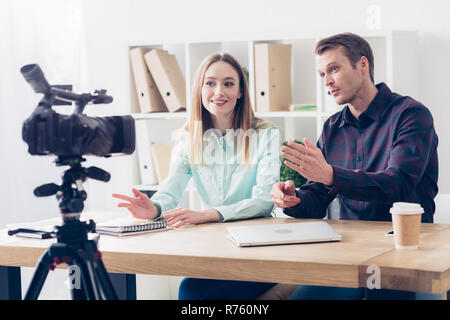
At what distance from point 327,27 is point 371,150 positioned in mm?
1389

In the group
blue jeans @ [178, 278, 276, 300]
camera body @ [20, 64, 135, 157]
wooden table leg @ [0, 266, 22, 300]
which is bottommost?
blue jeans @ [178, 278, 276, 300]

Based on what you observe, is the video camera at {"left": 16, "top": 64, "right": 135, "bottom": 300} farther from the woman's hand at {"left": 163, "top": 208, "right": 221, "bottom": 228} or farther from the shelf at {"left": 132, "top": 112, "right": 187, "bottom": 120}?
the shelf at {"left": 132, "top": 112, "right": 187, "bottom": 120}

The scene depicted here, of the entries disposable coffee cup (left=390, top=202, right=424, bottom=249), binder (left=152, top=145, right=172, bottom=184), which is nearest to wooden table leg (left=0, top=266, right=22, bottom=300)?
disposable coffee cup (left=390, top=202, right=424, bottom=249)

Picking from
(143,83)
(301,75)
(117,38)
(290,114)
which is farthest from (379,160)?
(117,38)

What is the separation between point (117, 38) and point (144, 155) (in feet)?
2.69

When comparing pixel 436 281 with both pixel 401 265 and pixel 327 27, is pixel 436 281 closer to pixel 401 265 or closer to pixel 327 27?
pixel 401 265

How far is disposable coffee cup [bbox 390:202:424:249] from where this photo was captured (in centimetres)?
143

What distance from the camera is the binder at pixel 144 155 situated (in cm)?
337

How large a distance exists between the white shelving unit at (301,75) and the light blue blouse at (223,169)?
90 centimetres

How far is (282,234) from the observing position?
158 centimetres

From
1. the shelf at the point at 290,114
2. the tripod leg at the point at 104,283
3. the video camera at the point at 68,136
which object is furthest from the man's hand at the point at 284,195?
the shelf at the point at 290,114

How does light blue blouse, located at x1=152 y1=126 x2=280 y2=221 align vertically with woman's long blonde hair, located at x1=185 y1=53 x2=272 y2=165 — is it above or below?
below

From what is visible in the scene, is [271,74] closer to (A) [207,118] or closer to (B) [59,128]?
(A) [207,118]

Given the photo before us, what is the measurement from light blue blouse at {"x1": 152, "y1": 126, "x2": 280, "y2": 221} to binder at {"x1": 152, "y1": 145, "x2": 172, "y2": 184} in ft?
3.42
